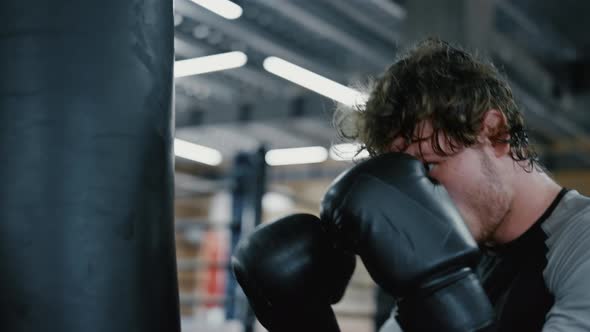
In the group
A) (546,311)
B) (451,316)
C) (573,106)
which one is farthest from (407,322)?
(573,106)

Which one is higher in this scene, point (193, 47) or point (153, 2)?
point (153, 2)

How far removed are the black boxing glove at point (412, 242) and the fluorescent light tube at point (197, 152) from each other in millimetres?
7946

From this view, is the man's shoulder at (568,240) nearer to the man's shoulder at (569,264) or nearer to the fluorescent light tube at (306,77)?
the man's shoulder at (569,264)

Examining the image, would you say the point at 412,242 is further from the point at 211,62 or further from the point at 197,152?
the point at 197,152

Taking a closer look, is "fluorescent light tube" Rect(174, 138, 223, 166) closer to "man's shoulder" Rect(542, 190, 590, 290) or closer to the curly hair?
the curly hair

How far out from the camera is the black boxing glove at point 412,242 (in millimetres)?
827

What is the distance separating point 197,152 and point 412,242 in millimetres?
8638

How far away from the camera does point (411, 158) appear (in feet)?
3.11

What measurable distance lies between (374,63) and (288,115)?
1287 mm

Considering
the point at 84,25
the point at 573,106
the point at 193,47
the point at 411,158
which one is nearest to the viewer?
the point at 84,25

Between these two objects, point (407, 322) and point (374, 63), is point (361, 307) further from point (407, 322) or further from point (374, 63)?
point (407, 322)

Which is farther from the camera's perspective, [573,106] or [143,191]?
[573,106]

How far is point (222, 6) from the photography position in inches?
164

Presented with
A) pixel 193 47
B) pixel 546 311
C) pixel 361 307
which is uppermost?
pixel 546 311
